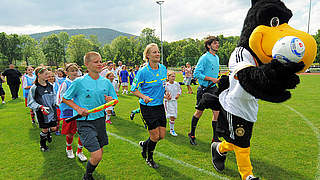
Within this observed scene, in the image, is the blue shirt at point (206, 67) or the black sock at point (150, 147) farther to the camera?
the blue shirt at point (206, 67)

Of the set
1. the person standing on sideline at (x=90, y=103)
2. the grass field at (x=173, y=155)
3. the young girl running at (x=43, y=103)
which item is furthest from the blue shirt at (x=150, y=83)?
the young girl running at (x=43, y=103)

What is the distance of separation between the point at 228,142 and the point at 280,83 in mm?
1403

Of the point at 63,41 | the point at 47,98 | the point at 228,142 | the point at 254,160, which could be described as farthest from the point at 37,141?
the point at 63,41

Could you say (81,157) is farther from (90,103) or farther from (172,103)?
Answer: (172,103)

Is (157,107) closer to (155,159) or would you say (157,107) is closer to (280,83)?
(155,159)

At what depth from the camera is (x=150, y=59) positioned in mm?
3852

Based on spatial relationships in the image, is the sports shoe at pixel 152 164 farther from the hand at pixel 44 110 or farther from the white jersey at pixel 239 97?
the hand at pixel 44 110

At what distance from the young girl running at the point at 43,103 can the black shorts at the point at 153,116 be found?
246 centimetres

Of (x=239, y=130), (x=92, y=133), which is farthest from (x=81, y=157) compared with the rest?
(x=239, y=130)

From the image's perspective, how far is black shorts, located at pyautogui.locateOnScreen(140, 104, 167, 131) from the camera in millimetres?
3756

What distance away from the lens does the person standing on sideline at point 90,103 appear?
123 inches

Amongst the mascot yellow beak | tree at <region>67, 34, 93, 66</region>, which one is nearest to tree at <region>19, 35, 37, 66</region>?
tree at <region>67, 34, 93, 66</region>

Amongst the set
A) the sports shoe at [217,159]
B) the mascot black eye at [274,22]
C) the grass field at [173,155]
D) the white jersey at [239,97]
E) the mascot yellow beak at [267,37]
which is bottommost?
the grass field at [173,155]

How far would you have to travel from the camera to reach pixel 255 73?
2.11 m
